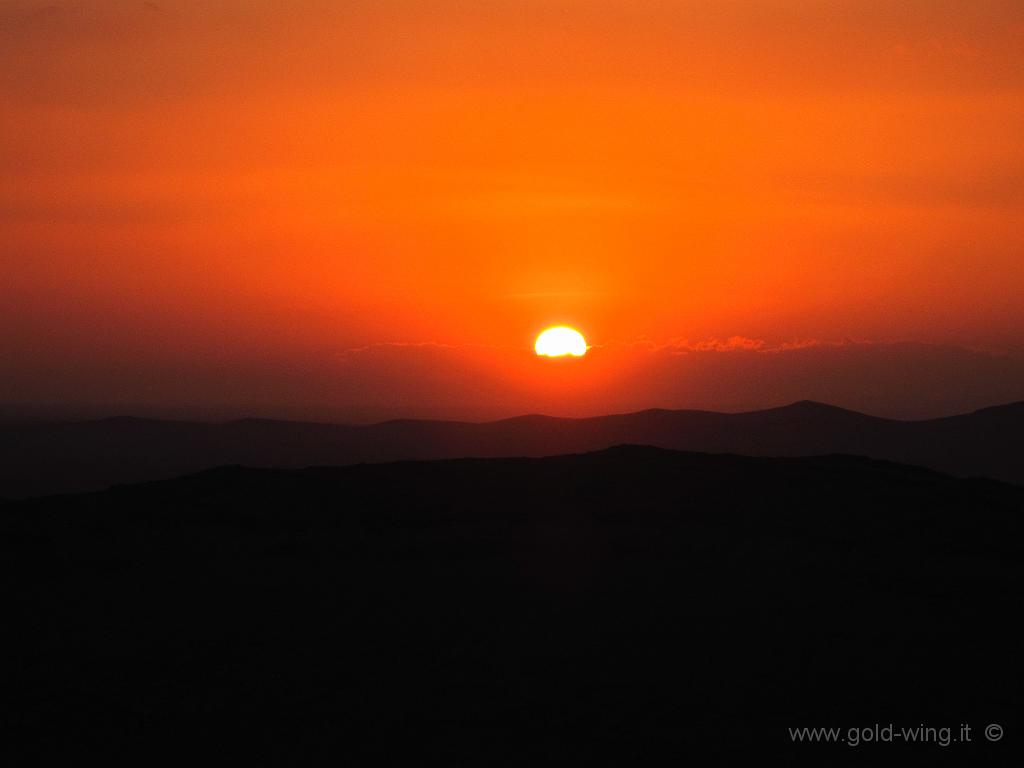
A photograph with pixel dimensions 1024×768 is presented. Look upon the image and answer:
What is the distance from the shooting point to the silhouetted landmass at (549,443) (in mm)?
47188

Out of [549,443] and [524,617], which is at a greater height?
[549,443]

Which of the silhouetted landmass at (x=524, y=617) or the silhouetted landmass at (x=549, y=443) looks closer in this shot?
the silhouetted landmass at (x=524, y=617)

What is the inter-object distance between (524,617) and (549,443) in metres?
39.6

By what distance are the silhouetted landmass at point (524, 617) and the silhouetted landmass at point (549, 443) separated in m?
29.1

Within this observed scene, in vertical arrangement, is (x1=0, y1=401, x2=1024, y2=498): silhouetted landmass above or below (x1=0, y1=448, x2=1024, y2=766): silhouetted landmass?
above

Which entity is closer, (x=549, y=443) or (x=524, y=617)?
(x=524, y=617)

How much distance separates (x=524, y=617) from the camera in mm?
11219

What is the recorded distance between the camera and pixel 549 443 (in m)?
50.8

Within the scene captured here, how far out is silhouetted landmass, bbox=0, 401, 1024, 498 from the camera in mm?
47188

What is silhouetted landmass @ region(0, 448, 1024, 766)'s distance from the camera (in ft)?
29.1

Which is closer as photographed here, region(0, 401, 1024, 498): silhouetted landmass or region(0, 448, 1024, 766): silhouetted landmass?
region(0, 448, 1024, 766): silhouetted landmass

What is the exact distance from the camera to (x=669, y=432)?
4928 cm

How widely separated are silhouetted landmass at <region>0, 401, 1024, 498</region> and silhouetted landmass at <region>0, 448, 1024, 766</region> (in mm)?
29141

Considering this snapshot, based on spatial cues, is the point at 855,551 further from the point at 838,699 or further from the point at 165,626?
the point at 165,626
